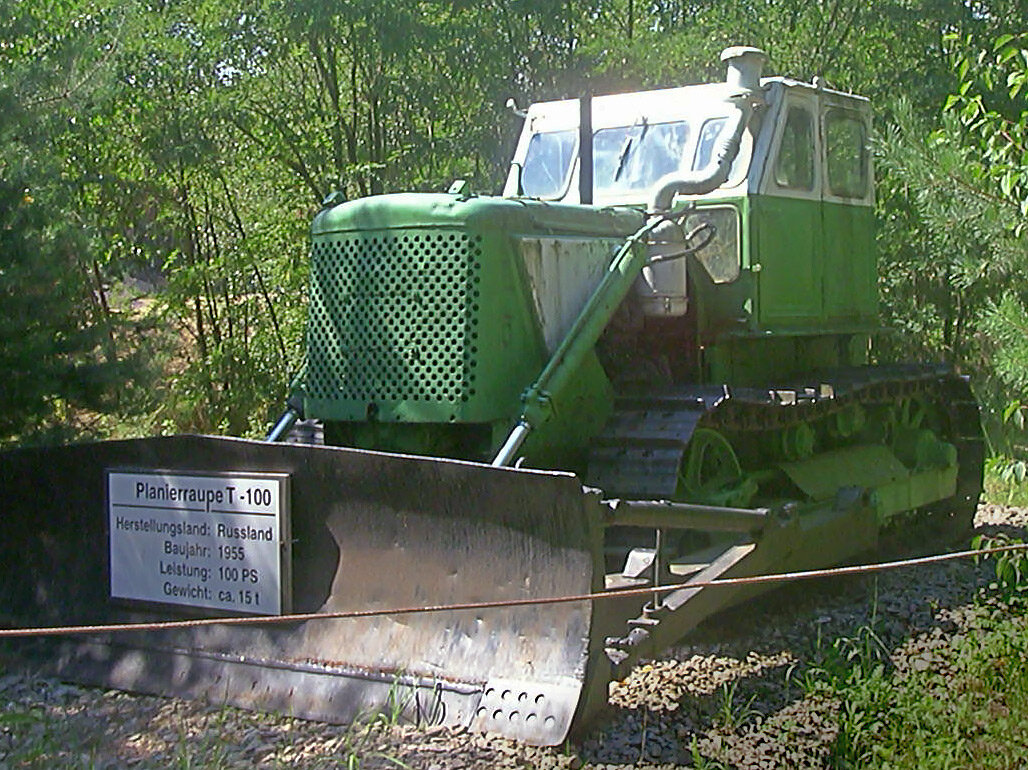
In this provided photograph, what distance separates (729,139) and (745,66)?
460 mm

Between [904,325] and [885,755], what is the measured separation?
10017 mm

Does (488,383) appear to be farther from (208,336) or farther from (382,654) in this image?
(208,336)

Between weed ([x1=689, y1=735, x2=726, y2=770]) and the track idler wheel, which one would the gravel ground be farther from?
the track idler wheel

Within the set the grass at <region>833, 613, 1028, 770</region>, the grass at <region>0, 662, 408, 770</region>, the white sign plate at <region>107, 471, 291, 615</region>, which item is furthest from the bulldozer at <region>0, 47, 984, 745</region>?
the grass at <region>833, 613, 1028, 770</region>

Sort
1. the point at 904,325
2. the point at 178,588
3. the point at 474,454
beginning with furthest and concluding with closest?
the point at 904,325, the point at 474,454, the point at 178,588

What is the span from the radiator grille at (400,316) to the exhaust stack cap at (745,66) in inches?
89.7

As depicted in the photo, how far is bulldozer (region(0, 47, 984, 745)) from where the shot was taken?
5.00m

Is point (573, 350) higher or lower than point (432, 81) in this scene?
lower

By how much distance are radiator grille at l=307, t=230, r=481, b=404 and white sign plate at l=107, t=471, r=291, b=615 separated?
2.64 feet

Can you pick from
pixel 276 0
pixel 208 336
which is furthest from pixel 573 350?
pixel 208 336

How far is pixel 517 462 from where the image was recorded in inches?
225

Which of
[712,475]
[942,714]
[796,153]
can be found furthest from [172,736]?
[796,153]

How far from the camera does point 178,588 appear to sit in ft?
18.2

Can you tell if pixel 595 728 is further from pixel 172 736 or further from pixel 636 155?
pixel 636 155
